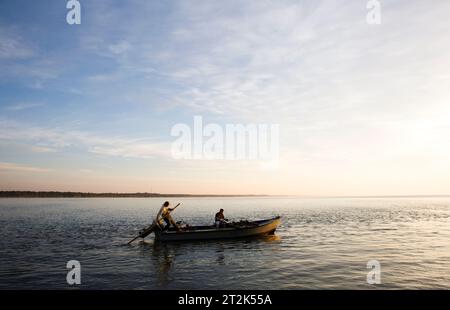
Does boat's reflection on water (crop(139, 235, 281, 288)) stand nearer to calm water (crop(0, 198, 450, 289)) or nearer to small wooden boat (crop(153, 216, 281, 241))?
calm water (crop(0, 198, 450, 289))

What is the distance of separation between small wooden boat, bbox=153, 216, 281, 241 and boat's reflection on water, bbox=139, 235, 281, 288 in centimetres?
41

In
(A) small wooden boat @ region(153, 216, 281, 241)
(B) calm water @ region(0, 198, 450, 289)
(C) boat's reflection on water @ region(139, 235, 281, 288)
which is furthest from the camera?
(A) small wooden boat @ region(153, 216, 281, 241)

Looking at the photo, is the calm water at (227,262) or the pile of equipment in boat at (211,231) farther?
the pile of equipment in boat at (211,231)

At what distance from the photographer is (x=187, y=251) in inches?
964

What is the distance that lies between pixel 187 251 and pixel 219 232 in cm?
425

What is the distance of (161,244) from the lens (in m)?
27.2

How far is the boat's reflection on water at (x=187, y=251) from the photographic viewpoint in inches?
732

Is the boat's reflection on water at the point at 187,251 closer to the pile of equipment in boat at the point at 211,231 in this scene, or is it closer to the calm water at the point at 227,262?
the calm water at the point at 227,262

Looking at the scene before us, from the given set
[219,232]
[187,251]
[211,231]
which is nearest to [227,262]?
[187,251]

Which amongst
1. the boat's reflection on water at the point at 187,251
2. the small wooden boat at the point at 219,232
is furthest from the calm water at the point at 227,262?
the small wooden boat at the point at 219,232

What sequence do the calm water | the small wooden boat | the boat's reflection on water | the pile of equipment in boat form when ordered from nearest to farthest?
the calm water
the boat's reflection on water
the pile of equipment in boat
the small wooden boat

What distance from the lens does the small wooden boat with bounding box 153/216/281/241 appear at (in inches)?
1077

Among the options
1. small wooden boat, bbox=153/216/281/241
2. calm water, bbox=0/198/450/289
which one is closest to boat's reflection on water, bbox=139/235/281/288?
calm water, bbox=0/198/450/289

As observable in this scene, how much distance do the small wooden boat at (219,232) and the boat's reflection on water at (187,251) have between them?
41 centimetres
